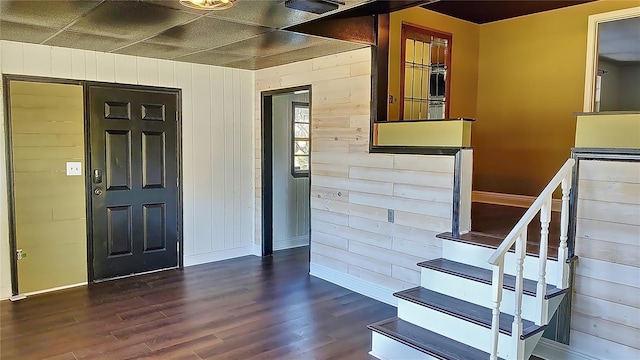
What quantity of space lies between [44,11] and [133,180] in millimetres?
2072

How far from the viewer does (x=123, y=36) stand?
3.81 metres

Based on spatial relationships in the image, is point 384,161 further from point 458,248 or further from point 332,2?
point 332,2

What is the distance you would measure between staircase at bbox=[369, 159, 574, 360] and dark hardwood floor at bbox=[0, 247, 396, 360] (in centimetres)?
39

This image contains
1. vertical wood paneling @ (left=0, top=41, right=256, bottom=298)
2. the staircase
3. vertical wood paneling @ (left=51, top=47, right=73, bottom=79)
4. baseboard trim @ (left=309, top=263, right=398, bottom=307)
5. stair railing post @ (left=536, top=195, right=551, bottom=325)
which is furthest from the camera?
vertical wood paneling @ (left=0, top=41, right=256, bottom=298)

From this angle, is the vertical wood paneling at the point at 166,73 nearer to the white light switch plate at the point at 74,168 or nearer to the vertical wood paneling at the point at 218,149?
the vertical wood paneling at the point at 218,149

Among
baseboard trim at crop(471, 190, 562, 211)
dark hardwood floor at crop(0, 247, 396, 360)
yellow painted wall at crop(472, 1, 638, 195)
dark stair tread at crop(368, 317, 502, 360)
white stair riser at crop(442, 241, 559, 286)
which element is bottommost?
dark hardwood floor at crop(0, 247, 396, 360)

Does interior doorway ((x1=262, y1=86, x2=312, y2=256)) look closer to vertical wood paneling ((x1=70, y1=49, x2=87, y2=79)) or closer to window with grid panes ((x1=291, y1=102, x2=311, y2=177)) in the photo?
window with grid panes ((x1=291, y1=102, x2=311, y2=177))

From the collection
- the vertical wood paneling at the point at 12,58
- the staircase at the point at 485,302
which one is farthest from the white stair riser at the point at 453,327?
the vertical wood paneling at the point at 12,58

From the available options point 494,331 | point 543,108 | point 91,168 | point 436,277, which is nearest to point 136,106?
point 91,168

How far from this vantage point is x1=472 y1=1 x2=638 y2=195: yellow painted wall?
4.93 m

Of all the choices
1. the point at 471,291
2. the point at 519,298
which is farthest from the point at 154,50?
the point at 519,298

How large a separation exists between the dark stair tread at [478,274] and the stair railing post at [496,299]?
0.47 metres

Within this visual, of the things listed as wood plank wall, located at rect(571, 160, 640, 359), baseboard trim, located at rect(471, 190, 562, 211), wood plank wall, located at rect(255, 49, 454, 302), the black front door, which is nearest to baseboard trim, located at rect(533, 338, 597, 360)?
wood plank wall, located at rect(571, 160, 640, 359)

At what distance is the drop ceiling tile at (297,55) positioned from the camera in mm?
4152
